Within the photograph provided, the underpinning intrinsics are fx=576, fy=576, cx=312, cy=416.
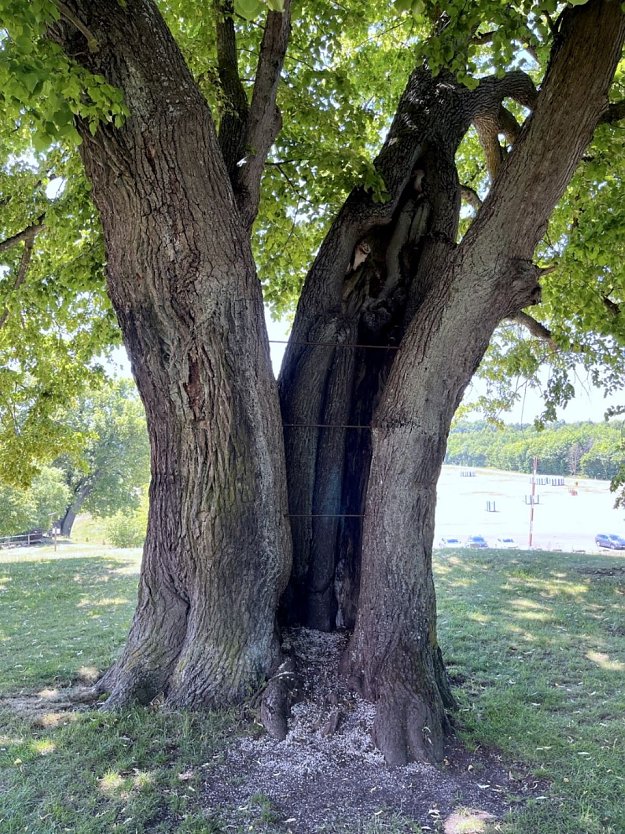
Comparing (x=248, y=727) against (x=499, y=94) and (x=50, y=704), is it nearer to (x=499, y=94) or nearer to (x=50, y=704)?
(x=50, y=704)

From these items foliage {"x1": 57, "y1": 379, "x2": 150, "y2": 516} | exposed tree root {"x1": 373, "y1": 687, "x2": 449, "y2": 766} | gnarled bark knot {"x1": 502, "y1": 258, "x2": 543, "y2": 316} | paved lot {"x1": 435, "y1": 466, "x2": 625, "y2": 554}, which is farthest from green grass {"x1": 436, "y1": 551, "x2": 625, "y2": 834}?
foliage {"x1": 57, "y1": 379, "x2": 150, "y2": 516}

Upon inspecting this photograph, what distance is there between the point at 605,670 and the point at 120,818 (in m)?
4.05

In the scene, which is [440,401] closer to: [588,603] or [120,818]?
[120,818]

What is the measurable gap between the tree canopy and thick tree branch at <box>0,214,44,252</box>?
2 centimetres

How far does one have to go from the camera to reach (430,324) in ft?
11.7

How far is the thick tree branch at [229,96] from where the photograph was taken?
4172mm

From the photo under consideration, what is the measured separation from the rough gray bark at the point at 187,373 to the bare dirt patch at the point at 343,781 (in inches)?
18.2

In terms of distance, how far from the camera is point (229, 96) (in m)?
4.47

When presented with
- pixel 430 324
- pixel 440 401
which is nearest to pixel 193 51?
pixel 430 324

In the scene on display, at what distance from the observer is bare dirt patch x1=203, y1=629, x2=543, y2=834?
271cm

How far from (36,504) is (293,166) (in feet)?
90.0

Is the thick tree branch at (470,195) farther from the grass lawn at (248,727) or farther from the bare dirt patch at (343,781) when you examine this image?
the bare dirt patch at (343,781)

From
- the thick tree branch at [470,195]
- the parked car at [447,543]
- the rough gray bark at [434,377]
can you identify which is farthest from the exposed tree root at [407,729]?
the parked car at [447,543]

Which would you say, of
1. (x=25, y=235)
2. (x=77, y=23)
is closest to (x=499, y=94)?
(x=77, y=23)
